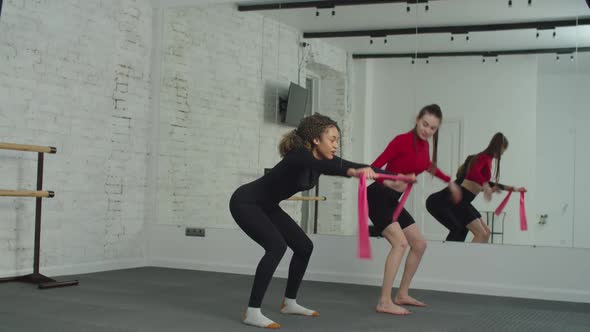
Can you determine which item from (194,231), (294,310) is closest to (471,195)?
(294,310)

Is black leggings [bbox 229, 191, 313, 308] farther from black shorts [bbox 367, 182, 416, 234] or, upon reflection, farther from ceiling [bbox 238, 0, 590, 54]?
ceiling [bbox 238, 0, 590, 54]

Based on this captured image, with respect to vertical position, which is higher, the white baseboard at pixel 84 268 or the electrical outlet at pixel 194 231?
the electrical outlet at pixel 194 231

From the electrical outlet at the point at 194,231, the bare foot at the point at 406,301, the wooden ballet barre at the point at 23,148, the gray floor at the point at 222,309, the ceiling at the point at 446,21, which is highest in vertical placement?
the ceiling at the point at 446,21

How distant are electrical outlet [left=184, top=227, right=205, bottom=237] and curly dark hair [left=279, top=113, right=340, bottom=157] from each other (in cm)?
310

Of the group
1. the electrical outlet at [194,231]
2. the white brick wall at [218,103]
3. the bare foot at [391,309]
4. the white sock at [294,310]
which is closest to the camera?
the white sock at [294,310]

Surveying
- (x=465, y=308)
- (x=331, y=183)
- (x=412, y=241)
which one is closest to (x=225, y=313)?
(x=412, y=241)

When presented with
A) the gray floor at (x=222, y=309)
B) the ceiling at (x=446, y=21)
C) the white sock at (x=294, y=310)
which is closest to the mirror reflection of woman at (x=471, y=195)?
the gray floor at (x=222, y=309)

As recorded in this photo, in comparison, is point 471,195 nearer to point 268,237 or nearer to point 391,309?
point 391,309

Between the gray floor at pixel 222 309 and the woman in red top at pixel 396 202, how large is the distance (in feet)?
0.63

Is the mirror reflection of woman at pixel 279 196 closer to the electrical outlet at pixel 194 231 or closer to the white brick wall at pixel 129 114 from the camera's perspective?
the white brick wall at pixel 129 114

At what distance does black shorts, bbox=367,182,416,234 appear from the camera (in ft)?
15.6

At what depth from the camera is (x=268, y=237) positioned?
161 inches

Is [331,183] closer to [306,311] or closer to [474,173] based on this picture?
[474,173]

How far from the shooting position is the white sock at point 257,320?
13.2 ft
